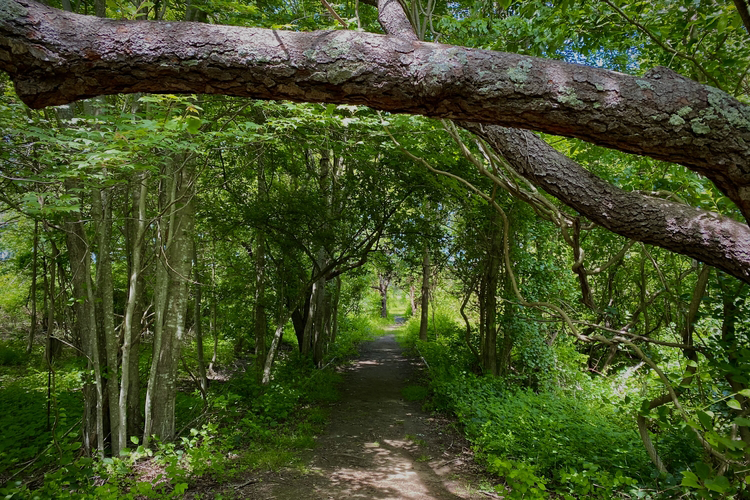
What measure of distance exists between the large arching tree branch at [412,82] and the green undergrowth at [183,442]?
139 inches

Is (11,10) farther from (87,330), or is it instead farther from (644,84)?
(87,330)

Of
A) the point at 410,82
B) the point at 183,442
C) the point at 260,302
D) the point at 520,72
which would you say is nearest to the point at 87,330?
the point at 183,442

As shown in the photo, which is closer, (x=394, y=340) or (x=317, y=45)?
(x=317, y=45)

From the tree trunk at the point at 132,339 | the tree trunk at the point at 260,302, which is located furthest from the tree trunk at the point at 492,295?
the tree trunk at the point at 132,339

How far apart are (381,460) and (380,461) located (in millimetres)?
34

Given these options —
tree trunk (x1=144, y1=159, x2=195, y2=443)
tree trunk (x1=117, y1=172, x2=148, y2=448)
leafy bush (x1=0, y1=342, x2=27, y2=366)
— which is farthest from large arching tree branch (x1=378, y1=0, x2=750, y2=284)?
leafy bush (x1=0, y1=342, x2=27, y2=366)

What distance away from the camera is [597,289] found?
35.1 feet

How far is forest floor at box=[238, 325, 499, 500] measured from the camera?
450cm

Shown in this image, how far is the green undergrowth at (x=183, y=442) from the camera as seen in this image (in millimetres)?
3945

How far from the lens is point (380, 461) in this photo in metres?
5.41

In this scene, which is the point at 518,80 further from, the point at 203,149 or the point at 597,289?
the point at 597,289

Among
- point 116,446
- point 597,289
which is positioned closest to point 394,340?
Answer: point 597,289

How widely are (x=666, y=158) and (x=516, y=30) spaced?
3.21 meters

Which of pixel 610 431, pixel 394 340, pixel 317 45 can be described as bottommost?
pixel 394 340
